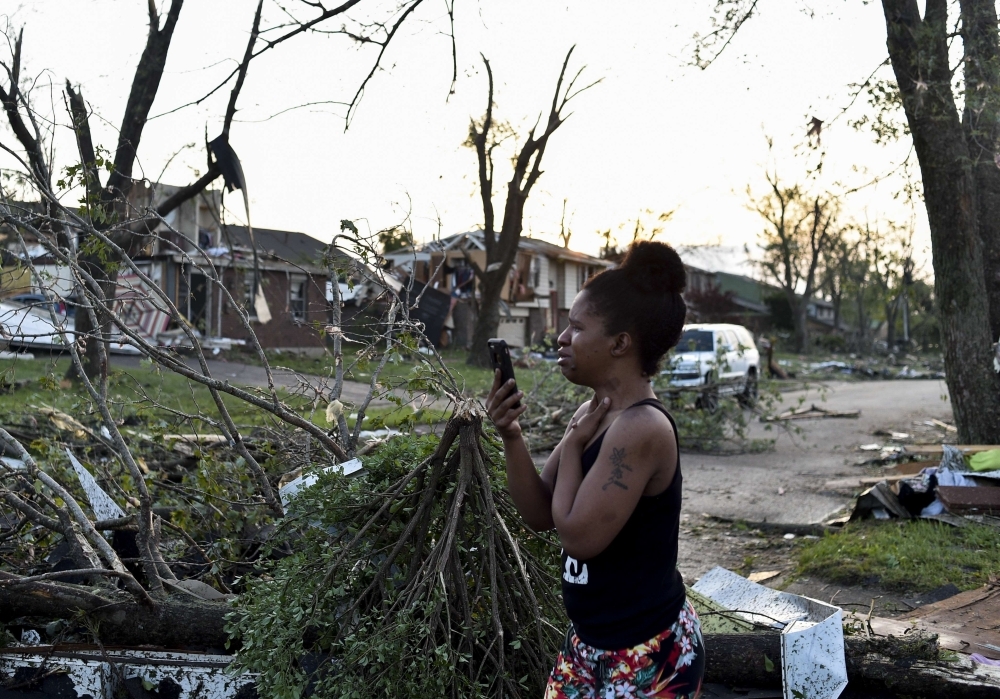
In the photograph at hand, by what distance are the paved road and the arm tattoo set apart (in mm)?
6294

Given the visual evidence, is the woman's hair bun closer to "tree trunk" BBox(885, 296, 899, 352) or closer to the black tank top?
the black tank top

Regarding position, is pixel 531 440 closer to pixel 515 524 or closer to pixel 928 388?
pixel 515 524

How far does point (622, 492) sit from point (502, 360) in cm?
46

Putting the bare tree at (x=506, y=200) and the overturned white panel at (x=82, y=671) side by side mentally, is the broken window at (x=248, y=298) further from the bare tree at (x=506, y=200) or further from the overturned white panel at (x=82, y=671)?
the bare tree at (x=506, y=200)

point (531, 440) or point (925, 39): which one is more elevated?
point (925, 39)

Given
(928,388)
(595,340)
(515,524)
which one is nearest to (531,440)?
(515,524)

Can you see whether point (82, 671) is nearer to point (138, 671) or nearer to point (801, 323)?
point (138, 671)

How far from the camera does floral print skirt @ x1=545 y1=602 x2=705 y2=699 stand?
81.4 inches

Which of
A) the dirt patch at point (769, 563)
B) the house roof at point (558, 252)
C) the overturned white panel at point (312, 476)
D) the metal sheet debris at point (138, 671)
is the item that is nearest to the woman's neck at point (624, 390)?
the overturned white panel at point (312, 476)

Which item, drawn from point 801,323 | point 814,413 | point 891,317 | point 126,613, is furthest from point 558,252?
point 126,613

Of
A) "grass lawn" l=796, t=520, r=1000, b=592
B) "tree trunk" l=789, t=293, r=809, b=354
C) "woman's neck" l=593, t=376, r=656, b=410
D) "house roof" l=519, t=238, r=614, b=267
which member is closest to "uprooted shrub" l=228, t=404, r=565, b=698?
"woman's neck" l=593, t=376, r=656, b=410

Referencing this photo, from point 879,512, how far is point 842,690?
13.5ft

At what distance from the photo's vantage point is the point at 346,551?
3229 mm

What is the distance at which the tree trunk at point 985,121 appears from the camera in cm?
784
